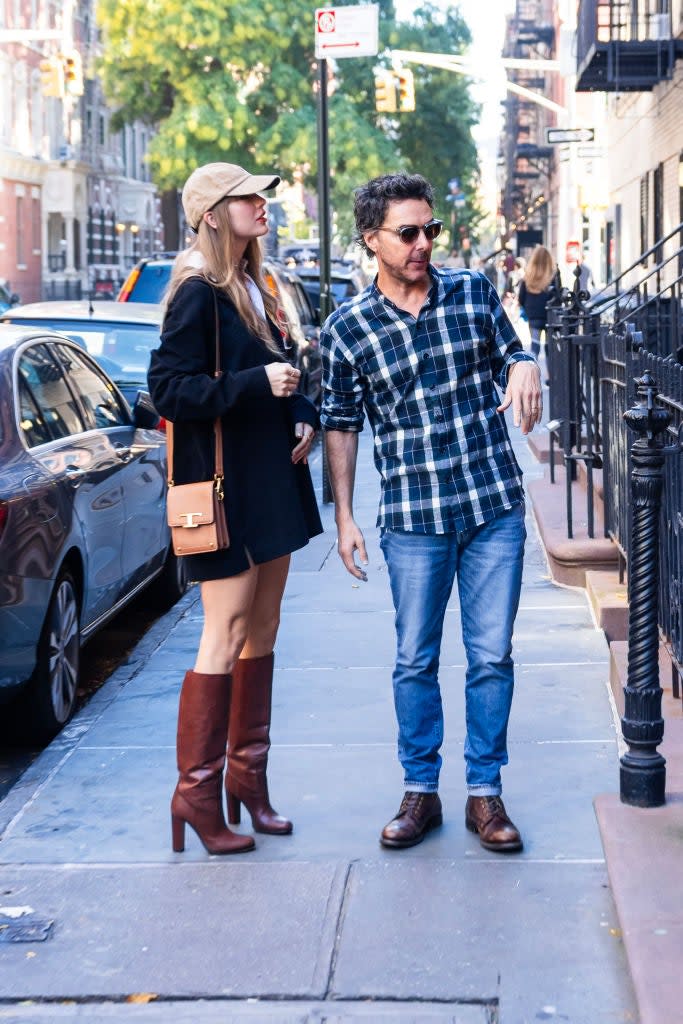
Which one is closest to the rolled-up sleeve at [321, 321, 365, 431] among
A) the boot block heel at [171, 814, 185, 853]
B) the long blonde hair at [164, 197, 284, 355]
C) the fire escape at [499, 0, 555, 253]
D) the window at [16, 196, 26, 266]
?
the long blonde hair at [164, 197, 284, 355]

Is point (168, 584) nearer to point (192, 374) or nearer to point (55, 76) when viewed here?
point (192, 374)

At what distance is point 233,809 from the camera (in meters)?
5.02

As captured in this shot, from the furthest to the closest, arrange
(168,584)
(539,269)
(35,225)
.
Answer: (35,225) < (539,269) < (168,584)

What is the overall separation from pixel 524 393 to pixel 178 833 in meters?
1.63

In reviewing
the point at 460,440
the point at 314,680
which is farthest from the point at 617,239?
the point at 460,440

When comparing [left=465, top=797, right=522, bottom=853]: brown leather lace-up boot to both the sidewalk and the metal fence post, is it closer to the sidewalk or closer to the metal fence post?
the sidewalk

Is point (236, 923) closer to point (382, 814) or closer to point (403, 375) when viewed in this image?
point (382, 814)

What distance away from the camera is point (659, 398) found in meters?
5.75

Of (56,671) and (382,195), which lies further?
(56,671)

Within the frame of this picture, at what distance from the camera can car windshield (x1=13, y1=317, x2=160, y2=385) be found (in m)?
12.0

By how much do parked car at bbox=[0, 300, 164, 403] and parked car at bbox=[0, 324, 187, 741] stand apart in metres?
3.68

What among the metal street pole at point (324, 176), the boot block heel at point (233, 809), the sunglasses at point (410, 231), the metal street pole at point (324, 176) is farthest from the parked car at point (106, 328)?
the sunglasses at point (410, 231)

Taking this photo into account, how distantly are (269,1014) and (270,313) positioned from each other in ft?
6.72

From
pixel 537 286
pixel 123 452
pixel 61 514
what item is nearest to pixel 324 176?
pixel 537 286
